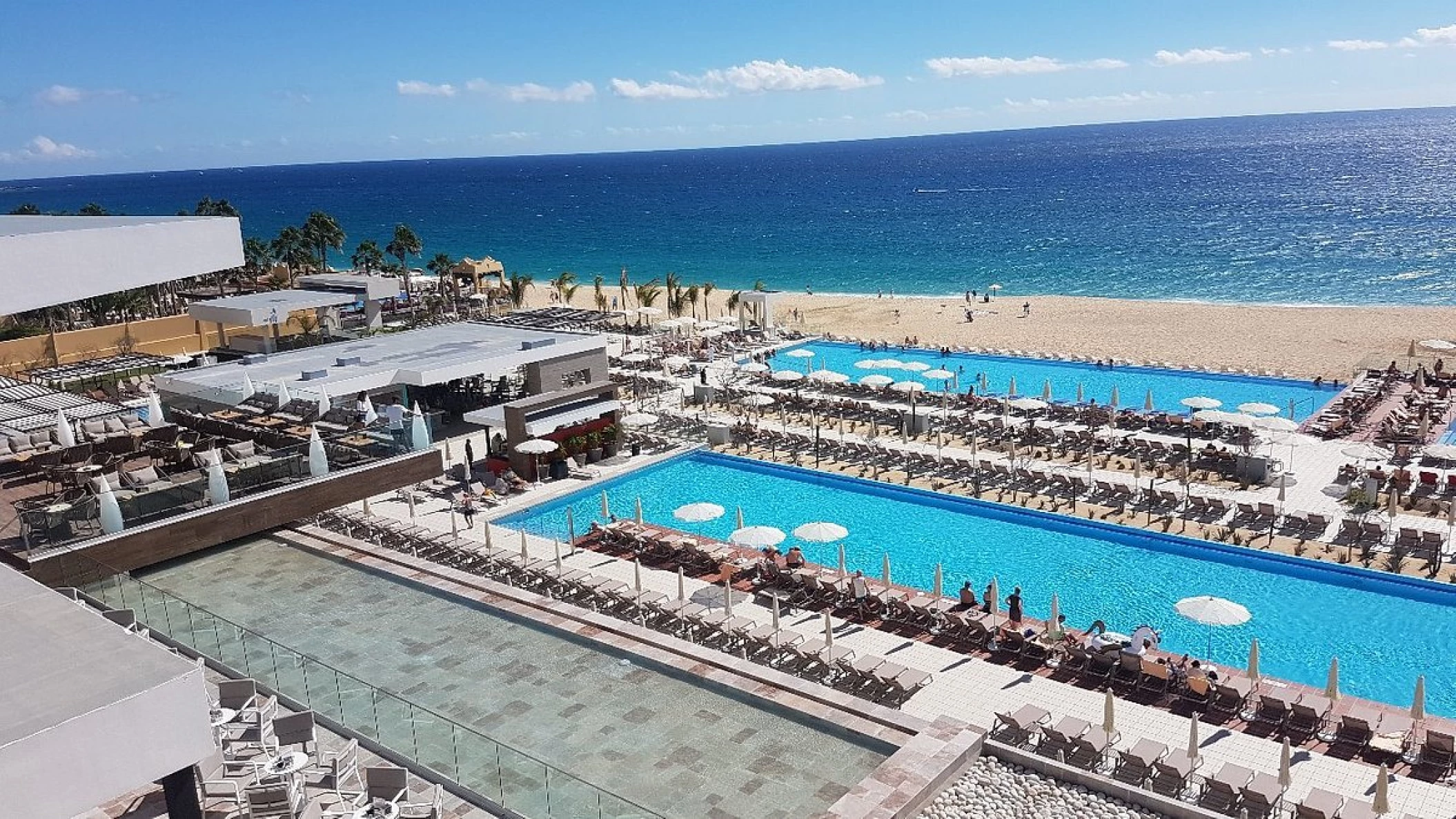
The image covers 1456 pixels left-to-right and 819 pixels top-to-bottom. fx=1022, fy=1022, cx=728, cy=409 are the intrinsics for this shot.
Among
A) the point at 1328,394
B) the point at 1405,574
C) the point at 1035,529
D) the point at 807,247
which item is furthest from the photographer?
the point at 807,247

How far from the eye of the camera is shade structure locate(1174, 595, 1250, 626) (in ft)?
44.4

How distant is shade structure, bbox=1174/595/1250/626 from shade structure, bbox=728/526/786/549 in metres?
6.22

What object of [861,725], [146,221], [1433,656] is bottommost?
[1433,656]

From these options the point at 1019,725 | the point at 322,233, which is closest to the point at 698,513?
the point at 1019,725

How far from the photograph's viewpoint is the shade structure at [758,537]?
1695cm

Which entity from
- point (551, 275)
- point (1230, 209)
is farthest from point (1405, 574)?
point (1230, 209)

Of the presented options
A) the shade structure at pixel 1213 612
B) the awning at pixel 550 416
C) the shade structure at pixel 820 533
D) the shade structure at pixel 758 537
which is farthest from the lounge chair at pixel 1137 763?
the awning at pixel 550 416

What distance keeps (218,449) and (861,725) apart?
42.4 feet

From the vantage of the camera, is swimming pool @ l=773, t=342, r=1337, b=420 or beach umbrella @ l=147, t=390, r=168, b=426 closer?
beach umbrella @ l=147, t=390, r=168, b=426

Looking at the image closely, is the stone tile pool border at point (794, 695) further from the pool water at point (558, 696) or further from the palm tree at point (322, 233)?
the palm tree at point (322, 233)

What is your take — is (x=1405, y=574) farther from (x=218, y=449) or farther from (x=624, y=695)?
(x=218, y=449)

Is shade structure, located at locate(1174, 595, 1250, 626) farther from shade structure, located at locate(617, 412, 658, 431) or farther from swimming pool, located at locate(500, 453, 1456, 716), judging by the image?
shade structure, located at locate(617, 412, 658, 431)

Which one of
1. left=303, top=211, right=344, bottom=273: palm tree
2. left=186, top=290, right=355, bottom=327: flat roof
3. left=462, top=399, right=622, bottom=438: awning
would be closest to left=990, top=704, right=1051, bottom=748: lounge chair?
left=462, top=399, right=622, bottom=438: awning

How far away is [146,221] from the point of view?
11.9 metres
